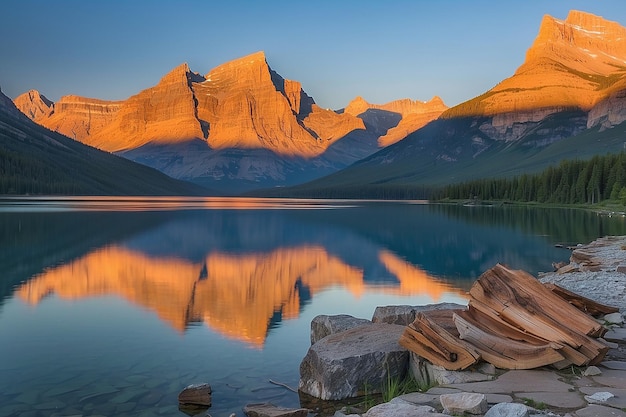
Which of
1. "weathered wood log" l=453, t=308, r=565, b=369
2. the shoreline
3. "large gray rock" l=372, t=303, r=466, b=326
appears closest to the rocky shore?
"weathered wood log" l=453, t=308, r=565, b=369

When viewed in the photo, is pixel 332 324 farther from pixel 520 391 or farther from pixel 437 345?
pixel 520 391

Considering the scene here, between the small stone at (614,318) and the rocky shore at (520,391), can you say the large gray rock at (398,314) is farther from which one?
the small stone at (614,318)

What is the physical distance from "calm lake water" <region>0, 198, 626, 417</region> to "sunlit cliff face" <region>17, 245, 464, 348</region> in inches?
4.2

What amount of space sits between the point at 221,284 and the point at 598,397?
97.1ft

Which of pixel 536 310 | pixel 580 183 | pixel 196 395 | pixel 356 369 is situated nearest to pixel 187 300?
pixel 196 395

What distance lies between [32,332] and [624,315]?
22509mm

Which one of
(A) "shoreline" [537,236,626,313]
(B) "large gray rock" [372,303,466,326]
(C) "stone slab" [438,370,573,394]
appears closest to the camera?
(C) "stone slab" [438,370,573,394]

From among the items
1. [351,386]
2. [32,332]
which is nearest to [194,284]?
[32,332]

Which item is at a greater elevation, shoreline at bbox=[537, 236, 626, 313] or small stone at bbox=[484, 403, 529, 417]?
small stone at bbox=[484, 403, 529, 417]

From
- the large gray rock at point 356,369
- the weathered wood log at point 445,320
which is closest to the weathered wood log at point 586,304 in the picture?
the weathered wood log at point 445,320

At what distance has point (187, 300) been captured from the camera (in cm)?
3191

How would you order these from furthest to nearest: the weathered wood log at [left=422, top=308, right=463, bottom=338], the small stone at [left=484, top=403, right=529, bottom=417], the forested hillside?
the forested hillside < the weathered wood log at [left=422, top=308, right=463, bottom=338] < the small stone at [left=484, top=403, right=529, bottom=417]

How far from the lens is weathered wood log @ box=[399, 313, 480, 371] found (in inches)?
525

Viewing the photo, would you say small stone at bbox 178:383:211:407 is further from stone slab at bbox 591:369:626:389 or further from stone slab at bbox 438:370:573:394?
stone slab at bbox 591:369:626:389
